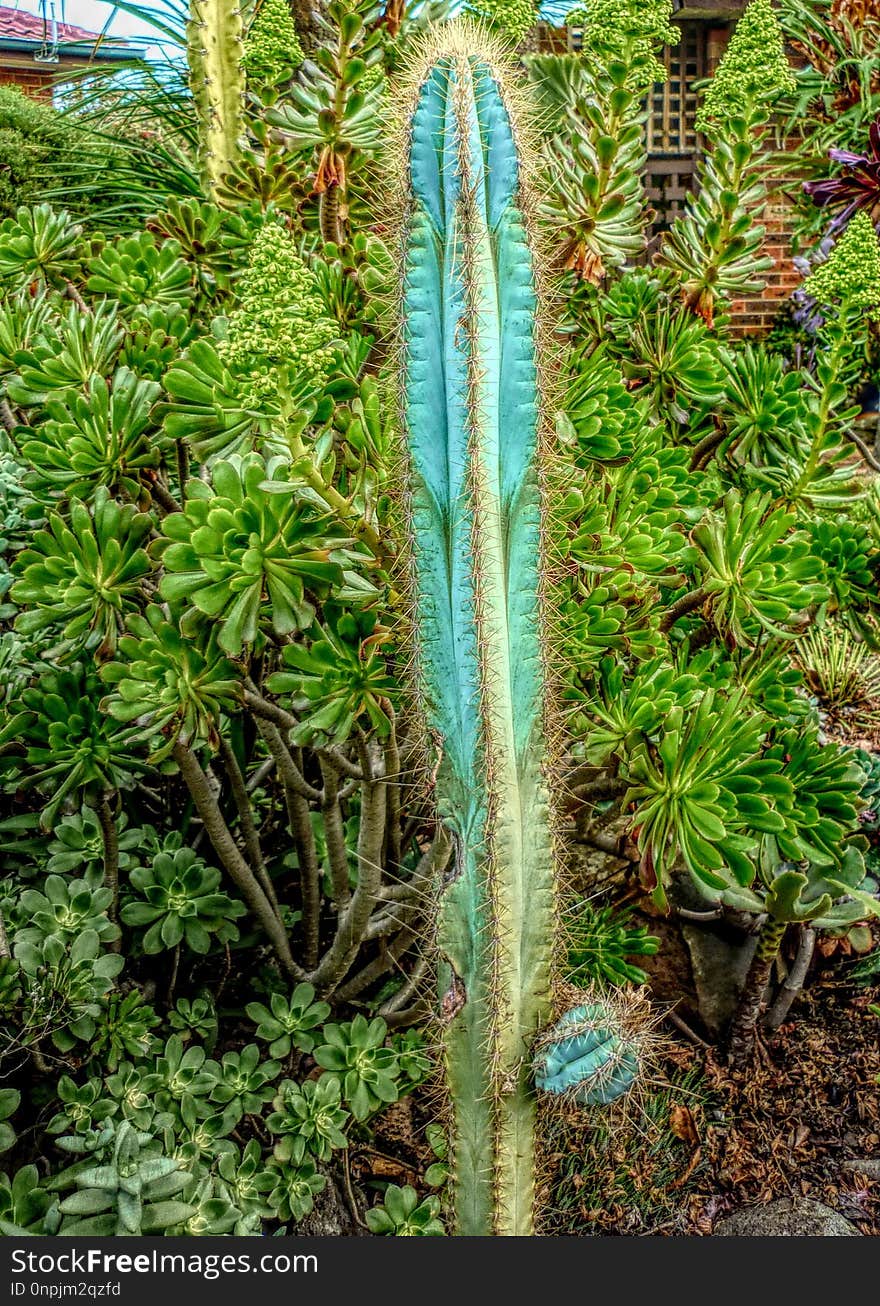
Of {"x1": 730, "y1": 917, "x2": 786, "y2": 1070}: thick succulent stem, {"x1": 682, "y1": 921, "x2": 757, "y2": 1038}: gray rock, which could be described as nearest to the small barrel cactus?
{"x1": 730, "y1": 917, "x2": 786, "y2": 1070}: thick succulent stem

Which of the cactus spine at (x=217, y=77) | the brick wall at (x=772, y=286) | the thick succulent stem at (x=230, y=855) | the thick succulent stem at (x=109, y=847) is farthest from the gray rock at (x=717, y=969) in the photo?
the brick wall at (x=772, y=286)

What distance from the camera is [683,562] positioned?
194cm

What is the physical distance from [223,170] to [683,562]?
159 cm

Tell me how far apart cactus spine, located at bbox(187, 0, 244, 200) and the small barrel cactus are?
7.10 ft

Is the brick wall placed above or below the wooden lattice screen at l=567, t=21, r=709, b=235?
below

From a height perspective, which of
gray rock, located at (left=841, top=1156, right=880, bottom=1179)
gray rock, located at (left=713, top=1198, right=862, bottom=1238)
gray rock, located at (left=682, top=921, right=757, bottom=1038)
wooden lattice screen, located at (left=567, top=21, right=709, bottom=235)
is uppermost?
wooden lattice screen, located at (left=567, top=21, right=709, bottom=235)

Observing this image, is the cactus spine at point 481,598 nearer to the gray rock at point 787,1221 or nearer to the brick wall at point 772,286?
the gray rock at point 787,1221

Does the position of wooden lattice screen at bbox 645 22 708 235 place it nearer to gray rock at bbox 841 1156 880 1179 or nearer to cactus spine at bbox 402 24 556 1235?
cactus spine at bbox 402 24 556 1235

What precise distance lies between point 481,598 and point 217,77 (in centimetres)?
194

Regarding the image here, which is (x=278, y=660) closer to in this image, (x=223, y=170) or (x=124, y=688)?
(x=124, y=688)

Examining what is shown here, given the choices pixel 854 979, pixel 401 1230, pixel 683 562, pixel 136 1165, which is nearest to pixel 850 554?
pixel 683 562

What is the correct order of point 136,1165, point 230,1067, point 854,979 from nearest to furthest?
point 136,1165 → point 230,1067 → point 854,979

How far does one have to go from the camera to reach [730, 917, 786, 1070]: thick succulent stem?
220 centimetres

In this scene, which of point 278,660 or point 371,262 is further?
point 278,660
